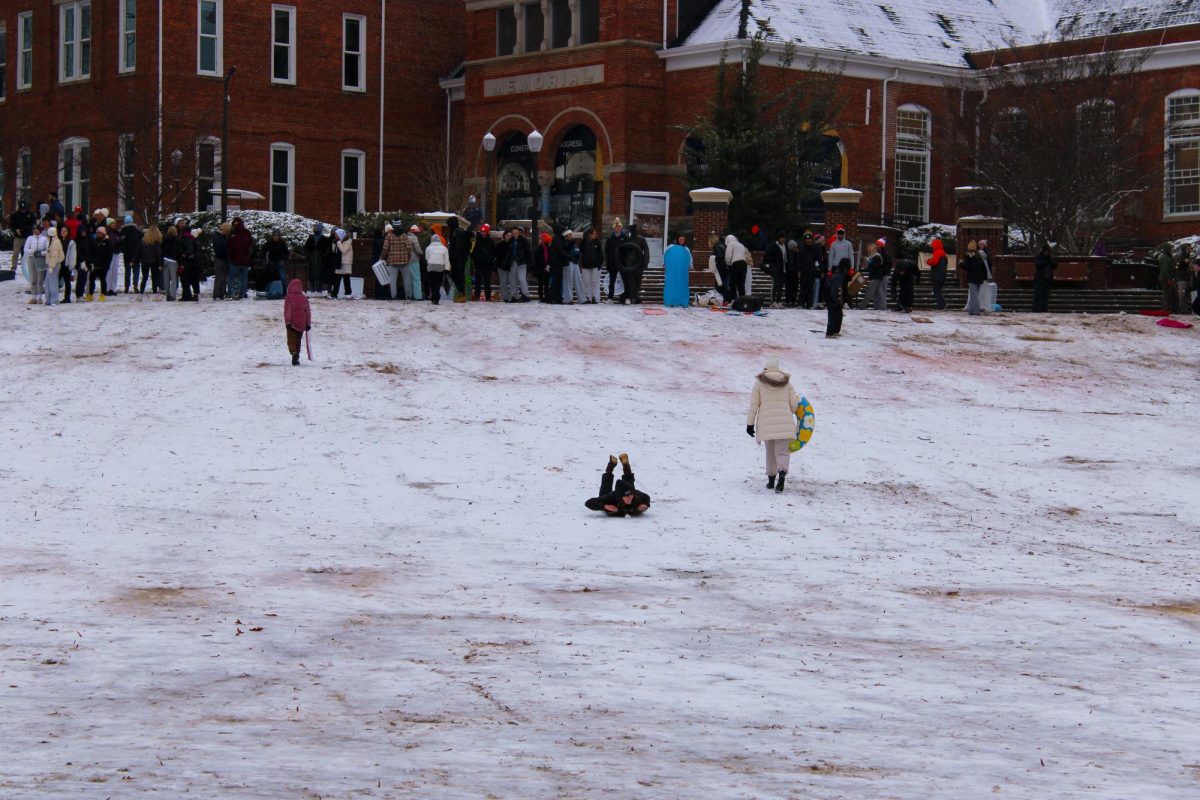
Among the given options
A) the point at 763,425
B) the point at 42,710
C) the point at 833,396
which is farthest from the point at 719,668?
the point at 833,396

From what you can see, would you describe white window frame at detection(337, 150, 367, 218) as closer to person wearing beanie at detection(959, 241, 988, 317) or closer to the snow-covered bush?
the snow-covered bush

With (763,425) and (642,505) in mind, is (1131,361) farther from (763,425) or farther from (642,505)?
(642,505)

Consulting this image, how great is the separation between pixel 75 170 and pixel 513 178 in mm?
12386

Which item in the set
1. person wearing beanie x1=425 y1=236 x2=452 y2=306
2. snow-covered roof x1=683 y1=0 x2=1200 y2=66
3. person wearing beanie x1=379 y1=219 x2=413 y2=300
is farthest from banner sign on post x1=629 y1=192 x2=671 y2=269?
person wearing beanie x1=425 y1=236 x2=452 y2=306

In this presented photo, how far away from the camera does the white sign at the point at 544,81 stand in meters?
44.8

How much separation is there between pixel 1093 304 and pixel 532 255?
37.7 feet

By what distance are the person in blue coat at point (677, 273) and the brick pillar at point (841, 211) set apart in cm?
490

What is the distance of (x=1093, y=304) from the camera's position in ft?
115

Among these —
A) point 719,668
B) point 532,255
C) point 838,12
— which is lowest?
point 719,668

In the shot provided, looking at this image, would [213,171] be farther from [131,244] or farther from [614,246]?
[614,246]

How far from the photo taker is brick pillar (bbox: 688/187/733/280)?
35.8 meters

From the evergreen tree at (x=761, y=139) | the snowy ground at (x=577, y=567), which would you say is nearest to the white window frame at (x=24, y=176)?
→ the evergreen tree at (x=761, y=139)

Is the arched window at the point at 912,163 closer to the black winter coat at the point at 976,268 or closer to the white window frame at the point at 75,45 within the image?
the black winter coat at the point at 976,268

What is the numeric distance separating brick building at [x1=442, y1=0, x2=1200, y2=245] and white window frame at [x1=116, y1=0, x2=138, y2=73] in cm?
884
